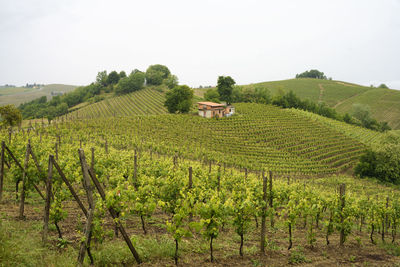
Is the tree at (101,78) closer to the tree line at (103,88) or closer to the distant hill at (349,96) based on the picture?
the tree line at (103,88)

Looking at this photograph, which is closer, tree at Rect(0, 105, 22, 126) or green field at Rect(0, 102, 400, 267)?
green field at Rect(0, 102, 400, 267)

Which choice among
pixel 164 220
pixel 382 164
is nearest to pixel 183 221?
pixel 164 220

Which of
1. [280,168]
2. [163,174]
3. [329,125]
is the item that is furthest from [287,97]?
[163,174]

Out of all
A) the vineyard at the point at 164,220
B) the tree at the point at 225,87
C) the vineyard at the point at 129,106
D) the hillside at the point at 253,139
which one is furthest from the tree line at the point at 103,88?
the vineyard at the point at 164,220

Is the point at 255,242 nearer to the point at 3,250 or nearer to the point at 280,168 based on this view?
the point at 3,250

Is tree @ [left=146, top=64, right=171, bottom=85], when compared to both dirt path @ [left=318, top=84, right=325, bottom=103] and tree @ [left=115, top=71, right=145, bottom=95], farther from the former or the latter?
dirt path @ [left=318, top=84, right=325, bottom=103]

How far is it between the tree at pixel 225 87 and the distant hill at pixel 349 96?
25821 mm

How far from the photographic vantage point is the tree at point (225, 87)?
238 feet

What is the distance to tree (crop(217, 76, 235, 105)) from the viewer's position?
72.5 m

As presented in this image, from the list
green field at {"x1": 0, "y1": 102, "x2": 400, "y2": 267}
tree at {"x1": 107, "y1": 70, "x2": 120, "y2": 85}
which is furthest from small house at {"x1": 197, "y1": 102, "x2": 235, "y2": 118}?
tree at {"x1": 107, "y1": 70, "x2": 120, "y2": 85}

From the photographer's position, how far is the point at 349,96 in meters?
103

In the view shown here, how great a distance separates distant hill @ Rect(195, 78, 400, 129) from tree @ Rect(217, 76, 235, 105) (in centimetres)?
2582

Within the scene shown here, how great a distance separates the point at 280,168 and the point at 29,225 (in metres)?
30.4

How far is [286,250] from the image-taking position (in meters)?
7.70
